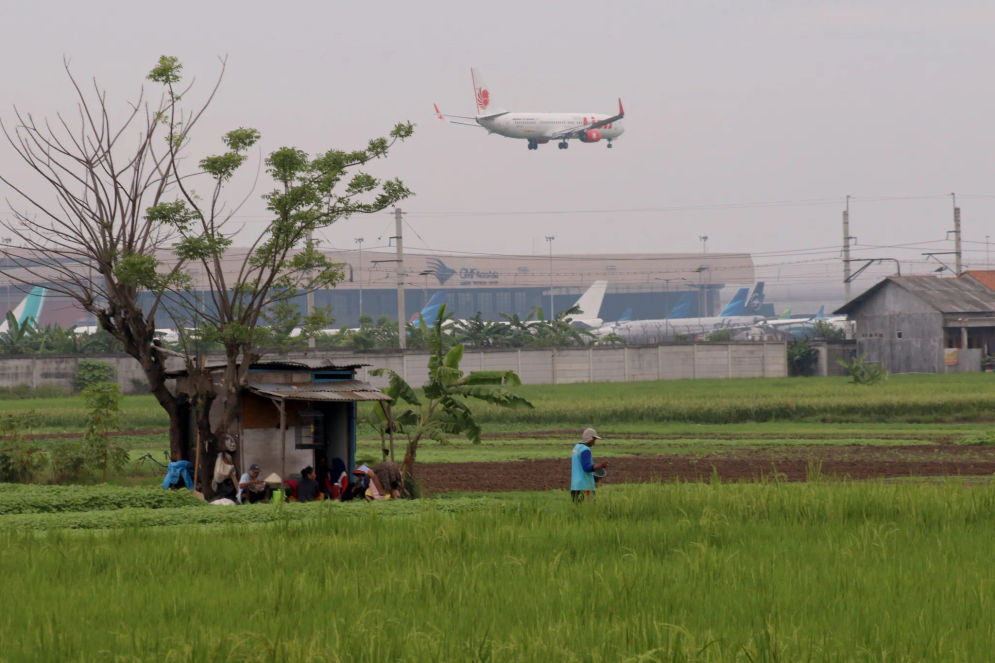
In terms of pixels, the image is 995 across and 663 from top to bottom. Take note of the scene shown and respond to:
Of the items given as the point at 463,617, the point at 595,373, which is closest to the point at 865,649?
the point at 463,617

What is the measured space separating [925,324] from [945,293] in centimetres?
354

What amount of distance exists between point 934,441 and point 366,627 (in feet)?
107

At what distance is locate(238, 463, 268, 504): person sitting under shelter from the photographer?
22406mm

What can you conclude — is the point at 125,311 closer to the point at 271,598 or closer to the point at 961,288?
the point at 271,598

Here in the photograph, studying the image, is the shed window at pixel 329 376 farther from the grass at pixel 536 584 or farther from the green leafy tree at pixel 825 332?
the green leafy tree at pixel 825 332

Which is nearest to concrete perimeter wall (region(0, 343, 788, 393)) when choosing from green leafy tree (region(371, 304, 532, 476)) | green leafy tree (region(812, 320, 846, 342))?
green leafy tree (region(812, 320, 846, 342))

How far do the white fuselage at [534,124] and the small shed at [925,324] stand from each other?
46174mm

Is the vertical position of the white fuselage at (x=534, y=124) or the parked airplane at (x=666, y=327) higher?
the white fuselage at (x=534, y=124)

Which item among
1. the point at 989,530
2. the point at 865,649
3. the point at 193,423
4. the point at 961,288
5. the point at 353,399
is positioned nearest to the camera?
the point at 865,649

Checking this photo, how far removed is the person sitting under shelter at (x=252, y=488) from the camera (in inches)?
882

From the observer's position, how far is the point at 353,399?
24.2 metres

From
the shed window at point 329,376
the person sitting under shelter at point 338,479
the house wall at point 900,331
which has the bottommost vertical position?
the person sitting under shelter at point 338,479

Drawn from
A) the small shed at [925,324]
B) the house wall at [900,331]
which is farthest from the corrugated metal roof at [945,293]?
the house wall at [900,331]

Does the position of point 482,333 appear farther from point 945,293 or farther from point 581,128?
point 581,128
